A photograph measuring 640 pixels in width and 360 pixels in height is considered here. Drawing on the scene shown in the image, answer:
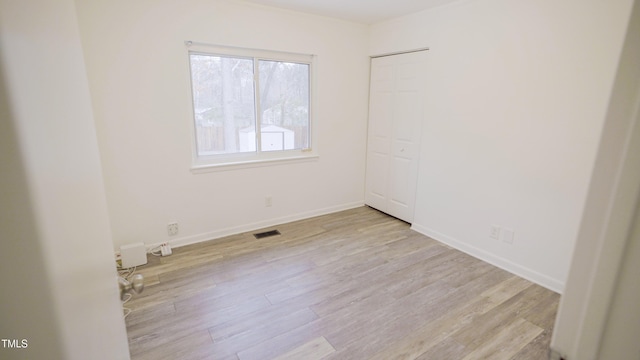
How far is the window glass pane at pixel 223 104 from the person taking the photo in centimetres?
306

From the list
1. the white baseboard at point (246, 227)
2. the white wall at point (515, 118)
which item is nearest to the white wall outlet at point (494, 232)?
the white wall at point (515, 118)

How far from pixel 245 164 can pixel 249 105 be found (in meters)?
0.66

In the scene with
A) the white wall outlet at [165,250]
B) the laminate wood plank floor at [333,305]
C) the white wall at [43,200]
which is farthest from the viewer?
the white wall outlet at [165,250]

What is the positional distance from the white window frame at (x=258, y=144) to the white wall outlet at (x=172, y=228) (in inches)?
22.8

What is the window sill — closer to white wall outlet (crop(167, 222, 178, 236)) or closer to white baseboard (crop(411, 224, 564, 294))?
white wall outlet (crop(167, 222, 178, 236))

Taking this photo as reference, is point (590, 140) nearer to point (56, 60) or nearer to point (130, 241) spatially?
point (56, 60)

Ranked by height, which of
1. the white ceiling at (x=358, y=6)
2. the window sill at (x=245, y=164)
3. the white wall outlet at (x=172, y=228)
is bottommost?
the white wall outlet at (x=172, y=228)

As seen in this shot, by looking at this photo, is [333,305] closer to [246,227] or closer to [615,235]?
[246,227]

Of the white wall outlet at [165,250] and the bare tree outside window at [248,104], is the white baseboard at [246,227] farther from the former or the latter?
the bare tree outside window at [248,104]

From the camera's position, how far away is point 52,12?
0.47 metres

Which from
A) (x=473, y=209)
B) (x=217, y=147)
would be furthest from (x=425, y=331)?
(x=217, y=147)

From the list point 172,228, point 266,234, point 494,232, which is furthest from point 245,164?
point 494,232

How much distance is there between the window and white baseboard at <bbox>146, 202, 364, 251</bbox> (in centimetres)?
75

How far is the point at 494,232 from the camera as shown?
2.84 metres
